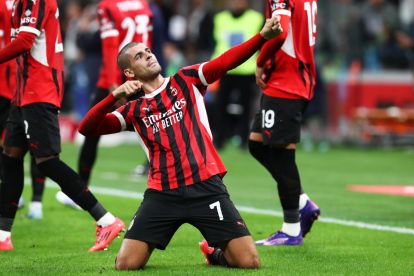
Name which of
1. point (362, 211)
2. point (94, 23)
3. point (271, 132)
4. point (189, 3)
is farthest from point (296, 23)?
point (189, 3)

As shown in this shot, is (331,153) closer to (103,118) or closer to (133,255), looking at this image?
(103,118)

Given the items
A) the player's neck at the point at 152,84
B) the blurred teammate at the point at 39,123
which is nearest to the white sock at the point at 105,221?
the blurred teammate at the point at 39,123

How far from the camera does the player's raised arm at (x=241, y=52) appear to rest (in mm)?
6621

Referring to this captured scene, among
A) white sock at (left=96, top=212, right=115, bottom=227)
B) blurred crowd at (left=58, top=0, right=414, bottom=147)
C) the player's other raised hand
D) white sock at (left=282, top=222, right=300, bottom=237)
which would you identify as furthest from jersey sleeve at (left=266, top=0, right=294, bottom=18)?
blurred crowd at (left=58, top=0, right=414, bottom=147)

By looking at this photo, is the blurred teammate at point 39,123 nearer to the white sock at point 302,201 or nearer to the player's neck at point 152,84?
the player's neck at point 152,84

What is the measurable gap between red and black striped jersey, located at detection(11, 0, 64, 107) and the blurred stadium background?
1.13 meters

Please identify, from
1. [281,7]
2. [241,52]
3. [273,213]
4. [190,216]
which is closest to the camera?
[241,52]

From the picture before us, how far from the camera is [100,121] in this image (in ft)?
23.1

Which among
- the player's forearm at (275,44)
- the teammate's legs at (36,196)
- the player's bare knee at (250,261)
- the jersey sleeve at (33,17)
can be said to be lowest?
the teammate's legs at (36,196)

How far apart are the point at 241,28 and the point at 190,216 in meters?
10.4

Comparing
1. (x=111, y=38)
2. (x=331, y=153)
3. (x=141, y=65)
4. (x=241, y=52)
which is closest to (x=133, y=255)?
(x=141, y=65)

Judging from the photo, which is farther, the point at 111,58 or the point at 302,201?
the point at 111,58

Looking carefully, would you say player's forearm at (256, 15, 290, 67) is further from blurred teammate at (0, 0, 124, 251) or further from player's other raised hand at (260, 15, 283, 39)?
blurred teammate at (0, 0, 124, 251)

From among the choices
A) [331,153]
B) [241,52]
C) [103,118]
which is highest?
[241,52]
